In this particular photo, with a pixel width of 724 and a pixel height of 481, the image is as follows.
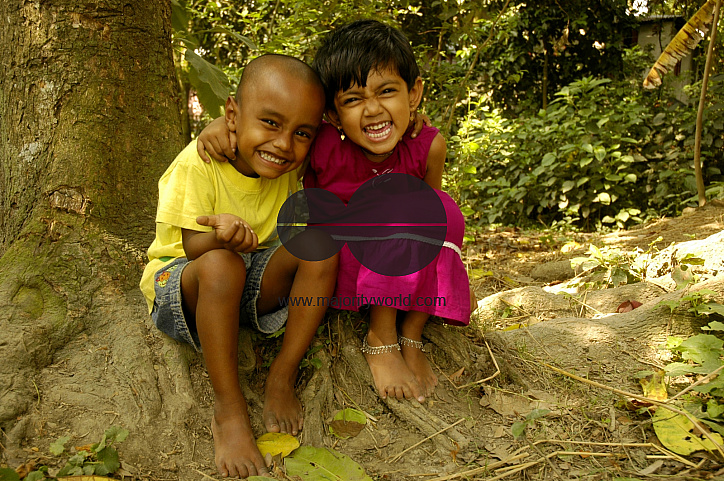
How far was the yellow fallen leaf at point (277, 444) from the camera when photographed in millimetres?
1761

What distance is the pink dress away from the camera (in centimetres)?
197

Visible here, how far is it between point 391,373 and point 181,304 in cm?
83

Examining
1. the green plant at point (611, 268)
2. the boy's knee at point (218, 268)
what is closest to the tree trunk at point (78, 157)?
the boy's knee at point (218, 268)

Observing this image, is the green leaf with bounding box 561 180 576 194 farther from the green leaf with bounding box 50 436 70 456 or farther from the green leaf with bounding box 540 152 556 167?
the green leaf with bounding box 50 436 70 456

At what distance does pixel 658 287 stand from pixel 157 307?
2.93 m

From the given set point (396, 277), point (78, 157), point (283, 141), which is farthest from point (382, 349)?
point (78, 157)

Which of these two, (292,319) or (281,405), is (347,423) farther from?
(292,319)

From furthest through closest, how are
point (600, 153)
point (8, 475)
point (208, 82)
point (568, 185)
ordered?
point (568, 185), point (600, 153), point (208, 82), point (8, 475)

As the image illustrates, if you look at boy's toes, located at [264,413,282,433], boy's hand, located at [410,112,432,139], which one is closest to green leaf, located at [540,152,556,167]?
boy's hand, located at [410,112,432,139]

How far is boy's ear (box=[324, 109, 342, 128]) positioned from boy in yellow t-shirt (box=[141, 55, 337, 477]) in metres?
0.16

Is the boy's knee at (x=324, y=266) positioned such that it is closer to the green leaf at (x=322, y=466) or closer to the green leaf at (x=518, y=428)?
the green leaf at (x=322, y=466)

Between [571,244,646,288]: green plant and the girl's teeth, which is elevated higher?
the girl's teeth

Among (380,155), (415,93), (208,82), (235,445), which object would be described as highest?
(208,82)

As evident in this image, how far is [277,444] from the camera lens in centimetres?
179
